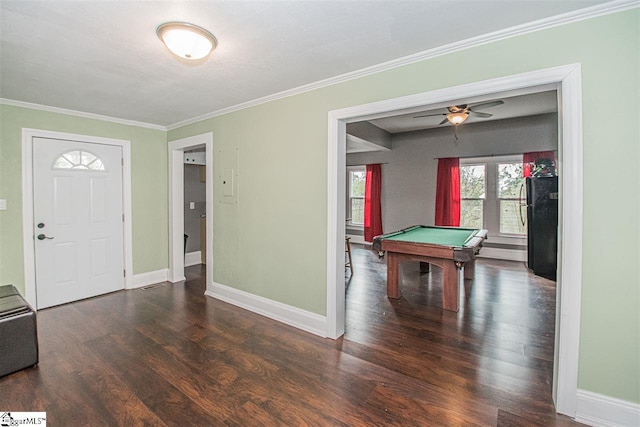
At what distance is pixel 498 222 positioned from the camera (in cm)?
621

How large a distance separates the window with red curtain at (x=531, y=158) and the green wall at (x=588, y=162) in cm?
447

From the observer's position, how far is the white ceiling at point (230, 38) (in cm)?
172

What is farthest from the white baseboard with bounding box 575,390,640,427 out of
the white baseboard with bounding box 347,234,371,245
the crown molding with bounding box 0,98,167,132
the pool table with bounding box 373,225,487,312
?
the white baseboard with bounding box 347,234,371,245

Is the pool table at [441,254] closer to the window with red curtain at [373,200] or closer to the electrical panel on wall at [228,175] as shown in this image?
the electrical panel on wall at [228,175]

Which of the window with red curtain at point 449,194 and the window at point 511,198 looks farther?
the window with red curtain at point 449,194

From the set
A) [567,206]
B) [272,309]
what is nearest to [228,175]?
[272,309]

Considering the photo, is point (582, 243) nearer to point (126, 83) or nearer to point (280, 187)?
point (280, 187)

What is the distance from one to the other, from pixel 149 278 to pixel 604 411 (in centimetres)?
523

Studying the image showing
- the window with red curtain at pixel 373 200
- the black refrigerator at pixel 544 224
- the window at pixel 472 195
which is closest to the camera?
the black refrigerator at pixel 544 224

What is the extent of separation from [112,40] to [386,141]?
5.78 meters

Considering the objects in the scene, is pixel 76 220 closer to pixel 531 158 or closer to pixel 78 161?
pixel 78 161

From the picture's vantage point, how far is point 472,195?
21.4ft

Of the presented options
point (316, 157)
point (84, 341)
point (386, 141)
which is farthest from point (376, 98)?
point (386, 141)

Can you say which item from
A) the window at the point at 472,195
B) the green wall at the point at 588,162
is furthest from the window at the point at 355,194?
the green wall at the point at 588,162
